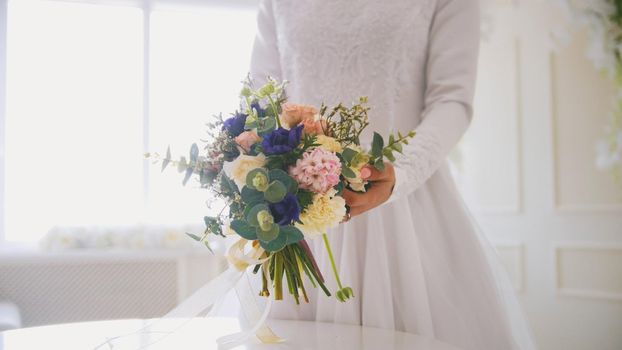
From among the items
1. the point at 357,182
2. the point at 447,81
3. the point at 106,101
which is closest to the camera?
the point at 357,182

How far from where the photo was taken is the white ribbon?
2.83 feet

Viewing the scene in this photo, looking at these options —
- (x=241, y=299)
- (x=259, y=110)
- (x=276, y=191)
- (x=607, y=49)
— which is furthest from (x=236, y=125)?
(x=607, y=49)

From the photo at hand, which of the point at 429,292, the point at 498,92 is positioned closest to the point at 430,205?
the point at 429,292

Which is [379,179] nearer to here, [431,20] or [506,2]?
[431,20]

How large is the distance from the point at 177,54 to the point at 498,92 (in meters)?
1.95

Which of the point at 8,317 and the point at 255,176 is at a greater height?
the point at 255,176

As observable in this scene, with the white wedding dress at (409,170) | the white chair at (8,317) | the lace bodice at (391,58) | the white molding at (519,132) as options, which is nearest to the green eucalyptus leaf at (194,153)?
the white wedding dress at (409,170)

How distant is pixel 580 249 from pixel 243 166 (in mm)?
2724

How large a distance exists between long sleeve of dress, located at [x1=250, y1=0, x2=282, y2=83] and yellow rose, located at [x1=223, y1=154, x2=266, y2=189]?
0.65m

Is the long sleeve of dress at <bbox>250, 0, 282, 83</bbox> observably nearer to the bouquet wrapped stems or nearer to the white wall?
the bouquet wrapped stems

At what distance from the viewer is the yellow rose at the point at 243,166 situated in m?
0.77

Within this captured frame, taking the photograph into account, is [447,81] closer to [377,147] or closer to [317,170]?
[377,147]

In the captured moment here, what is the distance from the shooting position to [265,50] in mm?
1448

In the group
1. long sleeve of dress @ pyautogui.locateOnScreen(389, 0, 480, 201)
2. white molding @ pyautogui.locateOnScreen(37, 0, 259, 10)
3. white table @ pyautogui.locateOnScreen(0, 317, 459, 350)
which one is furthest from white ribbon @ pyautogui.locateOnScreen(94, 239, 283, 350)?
white molding @ pyautogui.locateOnScreen(37, 0, 259, 10)
